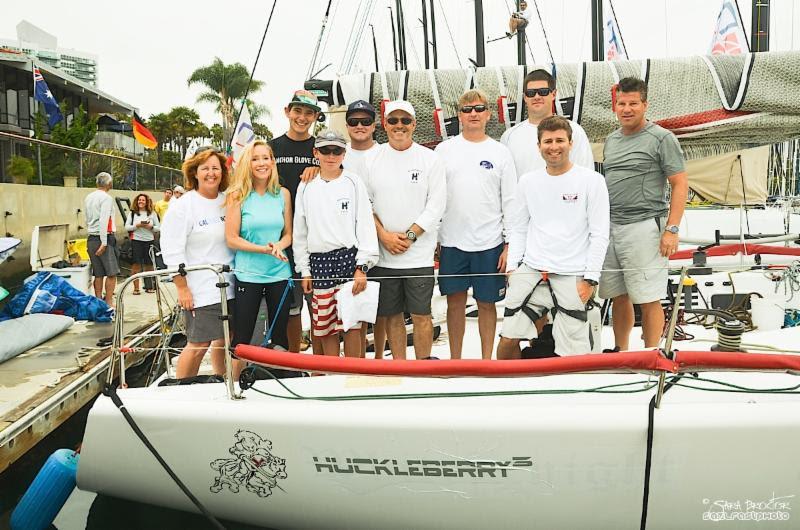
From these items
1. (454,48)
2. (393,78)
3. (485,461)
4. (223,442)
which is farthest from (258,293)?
(454,48)

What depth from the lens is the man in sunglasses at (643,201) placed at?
11.6 feet

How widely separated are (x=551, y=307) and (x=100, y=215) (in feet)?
21.5

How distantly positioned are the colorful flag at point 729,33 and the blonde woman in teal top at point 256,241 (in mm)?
4878

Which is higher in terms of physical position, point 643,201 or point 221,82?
point 221,82

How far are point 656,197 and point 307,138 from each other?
2.14m

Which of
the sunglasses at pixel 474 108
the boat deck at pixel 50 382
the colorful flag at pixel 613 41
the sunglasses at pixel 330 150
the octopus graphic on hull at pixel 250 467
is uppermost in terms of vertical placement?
the colorful flag at pixel 613 41

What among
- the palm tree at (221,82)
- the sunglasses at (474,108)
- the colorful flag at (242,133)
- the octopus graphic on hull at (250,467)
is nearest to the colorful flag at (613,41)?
the colorful flag at (242,133)

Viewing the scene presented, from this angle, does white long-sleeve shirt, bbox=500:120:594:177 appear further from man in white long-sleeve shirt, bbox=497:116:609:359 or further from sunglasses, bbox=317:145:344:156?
sunglasses, bbox=317:145:344:156

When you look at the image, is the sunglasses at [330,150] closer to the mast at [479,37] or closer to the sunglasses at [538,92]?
the sunglasses at [538,92]

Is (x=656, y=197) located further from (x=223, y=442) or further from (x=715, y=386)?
(x=223, y=442)

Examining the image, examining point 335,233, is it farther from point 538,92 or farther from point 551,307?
point 538,92

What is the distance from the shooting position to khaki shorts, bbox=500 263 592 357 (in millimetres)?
3248

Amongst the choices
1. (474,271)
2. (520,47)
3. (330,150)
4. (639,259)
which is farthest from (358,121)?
(520,47)

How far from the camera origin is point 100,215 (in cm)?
802
